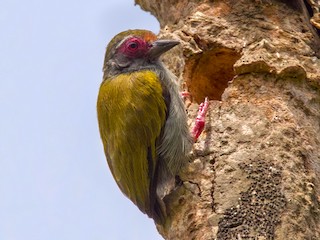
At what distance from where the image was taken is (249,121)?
18.0 ft

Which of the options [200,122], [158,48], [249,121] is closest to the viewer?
[249,121]

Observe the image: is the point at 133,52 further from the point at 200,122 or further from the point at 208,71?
the point at 200,122

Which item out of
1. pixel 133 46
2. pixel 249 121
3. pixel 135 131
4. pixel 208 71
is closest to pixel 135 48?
pixel 133 46

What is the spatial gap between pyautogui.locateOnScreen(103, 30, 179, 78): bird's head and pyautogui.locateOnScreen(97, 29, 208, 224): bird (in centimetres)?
8

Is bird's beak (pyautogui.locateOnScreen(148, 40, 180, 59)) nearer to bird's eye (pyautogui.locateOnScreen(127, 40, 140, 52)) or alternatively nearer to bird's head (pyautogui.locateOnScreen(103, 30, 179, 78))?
bird's head (pyautogui.locateOnScreen(103, 30, 179, 78))

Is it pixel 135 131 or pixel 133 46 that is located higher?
pixel 133 46

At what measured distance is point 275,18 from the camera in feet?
20.4

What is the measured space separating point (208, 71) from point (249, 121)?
1.02 m

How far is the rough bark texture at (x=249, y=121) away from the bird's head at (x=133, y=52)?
146 millimetres

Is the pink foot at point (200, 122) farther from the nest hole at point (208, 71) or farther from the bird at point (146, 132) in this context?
the nest hole at point (208, 71)

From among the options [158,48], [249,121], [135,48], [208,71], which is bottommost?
[249,121]

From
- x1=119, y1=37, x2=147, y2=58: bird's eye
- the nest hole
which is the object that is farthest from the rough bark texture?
x1=119, y1=37, x2=147, y2=58: bird's eye

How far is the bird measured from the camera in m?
5.69

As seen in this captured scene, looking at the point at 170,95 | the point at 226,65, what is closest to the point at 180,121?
the point at 170,95
